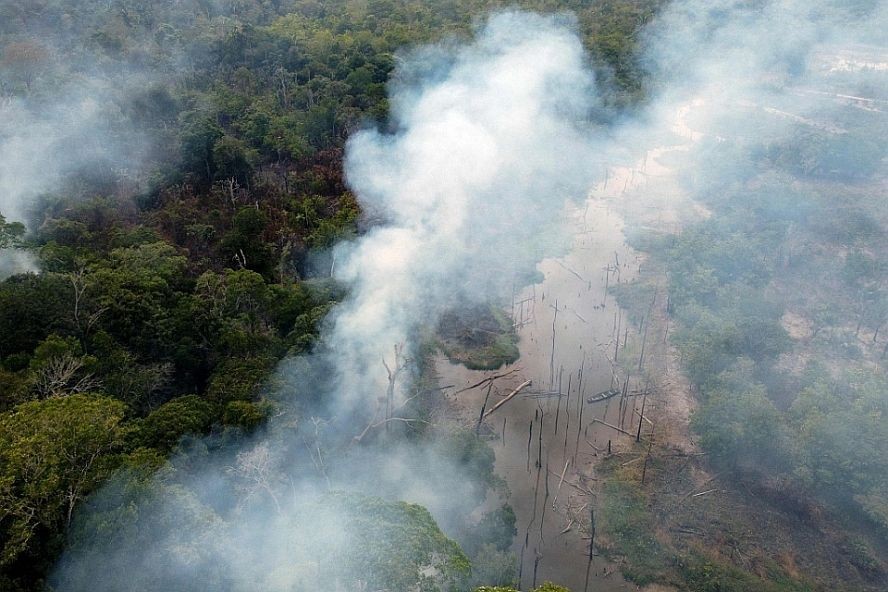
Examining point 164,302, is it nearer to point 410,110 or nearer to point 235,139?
point 235,139

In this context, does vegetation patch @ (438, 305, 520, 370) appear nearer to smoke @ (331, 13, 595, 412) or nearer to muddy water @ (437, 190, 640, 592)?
muddy water @ (437, 190, 640, 592)

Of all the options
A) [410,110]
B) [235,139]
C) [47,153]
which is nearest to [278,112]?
[235,139]

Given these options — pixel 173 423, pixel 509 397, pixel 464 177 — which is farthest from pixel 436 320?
pixel 173 423

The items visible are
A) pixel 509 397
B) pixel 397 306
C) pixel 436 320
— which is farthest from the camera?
pixel 436 320

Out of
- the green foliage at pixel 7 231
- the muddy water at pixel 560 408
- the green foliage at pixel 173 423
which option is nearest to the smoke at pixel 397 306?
the green foliage at pixel 173 423

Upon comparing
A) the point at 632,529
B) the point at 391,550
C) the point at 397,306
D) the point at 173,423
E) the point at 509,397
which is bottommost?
the point at 632,529

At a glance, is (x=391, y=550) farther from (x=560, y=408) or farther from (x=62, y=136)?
(x=62, y=136)

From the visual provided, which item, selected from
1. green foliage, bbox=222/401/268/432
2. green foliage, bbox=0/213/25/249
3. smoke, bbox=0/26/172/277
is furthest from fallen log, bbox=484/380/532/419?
smoke, bbox=0/26/172/277
